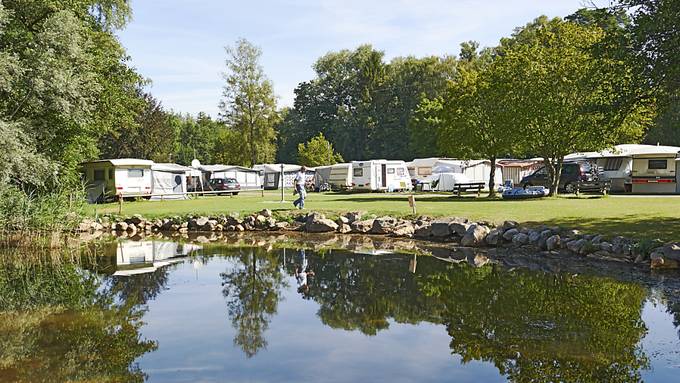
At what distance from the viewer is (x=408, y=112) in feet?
196

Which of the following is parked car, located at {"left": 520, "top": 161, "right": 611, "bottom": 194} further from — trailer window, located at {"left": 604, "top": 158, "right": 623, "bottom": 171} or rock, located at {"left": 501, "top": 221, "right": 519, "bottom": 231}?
rock, located at {"left": 501, "top": 221, "right": 519, "bottom": 231}

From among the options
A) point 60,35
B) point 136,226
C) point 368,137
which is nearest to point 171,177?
point 136,226

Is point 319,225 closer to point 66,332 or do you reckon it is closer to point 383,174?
point 66,332

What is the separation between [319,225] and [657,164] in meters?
17.7

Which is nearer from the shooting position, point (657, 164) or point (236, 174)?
point (657, 164)

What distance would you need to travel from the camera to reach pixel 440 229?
16.0 metres

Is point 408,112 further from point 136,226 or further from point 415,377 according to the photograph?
point 415,377

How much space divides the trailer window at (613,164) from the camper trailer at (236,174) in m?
21.3

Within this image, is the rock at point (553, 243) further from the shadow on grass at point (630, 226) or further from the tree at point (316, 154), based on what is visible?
the tree at point (316, 154)

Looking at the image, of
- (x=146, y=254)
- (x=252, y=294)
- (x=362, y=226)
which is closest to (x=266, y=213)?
(x=362, y=226)

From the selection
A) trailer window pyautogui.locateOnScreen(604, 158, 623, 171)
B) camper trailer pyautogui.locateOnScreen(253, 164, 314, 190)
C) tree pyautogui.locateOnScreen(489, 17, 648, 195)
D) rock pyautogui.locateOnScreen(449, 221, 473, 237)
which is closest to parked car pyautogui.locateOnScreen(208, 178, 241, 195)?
camper trailer pyautogui.locateOnScreen(253, 164, 314, 190)

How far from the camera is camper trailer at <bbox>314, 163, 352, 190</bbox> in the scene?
121ft

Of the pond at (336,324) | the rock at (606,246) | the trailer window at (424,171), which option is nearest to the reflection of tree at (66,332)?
the pond at (336,324)

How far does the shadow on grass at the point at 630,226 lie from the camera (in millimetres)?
12609
